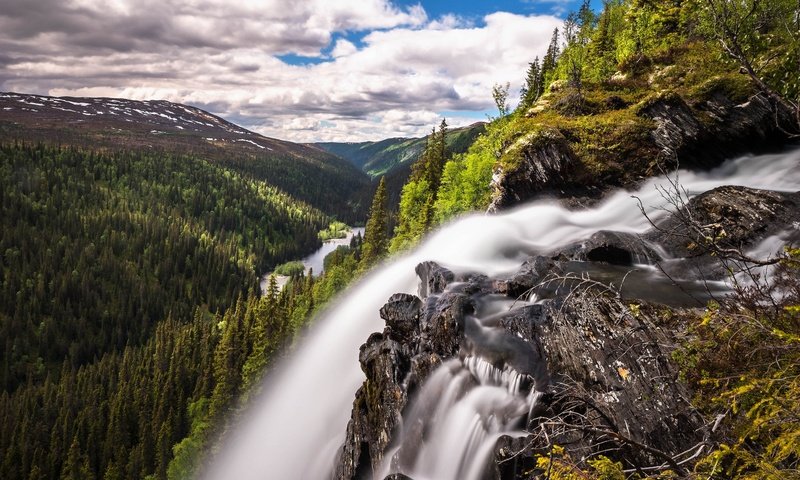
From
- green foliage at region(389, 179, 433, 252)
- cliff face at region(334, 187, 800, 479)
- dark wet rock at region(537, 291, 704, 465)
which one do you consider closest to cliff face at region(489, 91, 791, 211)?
cliff face at region(334, 187, 800, 479)

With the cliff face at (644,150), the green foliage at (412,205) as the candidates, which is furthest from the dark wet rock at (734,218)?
the green foliage at (412,205)

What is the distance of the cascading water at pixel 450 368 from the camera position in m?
14.3

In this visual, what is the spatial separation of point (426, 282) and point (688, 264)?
492 inches

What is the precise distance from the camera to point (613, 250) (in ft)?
67.8

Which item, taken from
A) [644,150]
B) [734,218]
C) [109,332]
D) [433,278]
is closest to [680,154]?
[644,150]

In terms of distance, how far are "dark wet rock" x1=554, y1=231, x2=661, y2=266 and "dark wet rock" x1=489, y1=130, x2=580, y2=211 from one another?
957 centimetres

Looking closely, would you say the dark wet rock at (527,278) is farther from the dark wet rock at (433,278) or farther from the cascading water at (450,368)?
the cascading water at (450,368)

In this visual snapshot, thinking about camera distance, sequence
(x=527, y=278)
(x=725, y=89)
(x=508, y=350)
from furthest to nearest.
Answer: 1. (x=725, y=89)
2. (x=527, y=278)
3. (x=508, y=350)

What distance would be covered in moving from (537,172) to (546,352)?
19771 mm

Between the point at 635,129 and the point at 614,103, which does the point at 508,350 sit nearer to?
the point at 635,129

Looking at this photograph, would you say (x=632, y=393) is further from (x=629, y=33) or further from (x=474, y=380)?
(x=629, y=33)

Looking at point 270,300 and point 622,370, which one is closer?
point 622,370

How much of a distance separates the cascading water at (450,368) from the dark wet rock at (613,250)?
8.78 feet

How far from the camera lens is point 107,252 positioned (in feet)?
546
